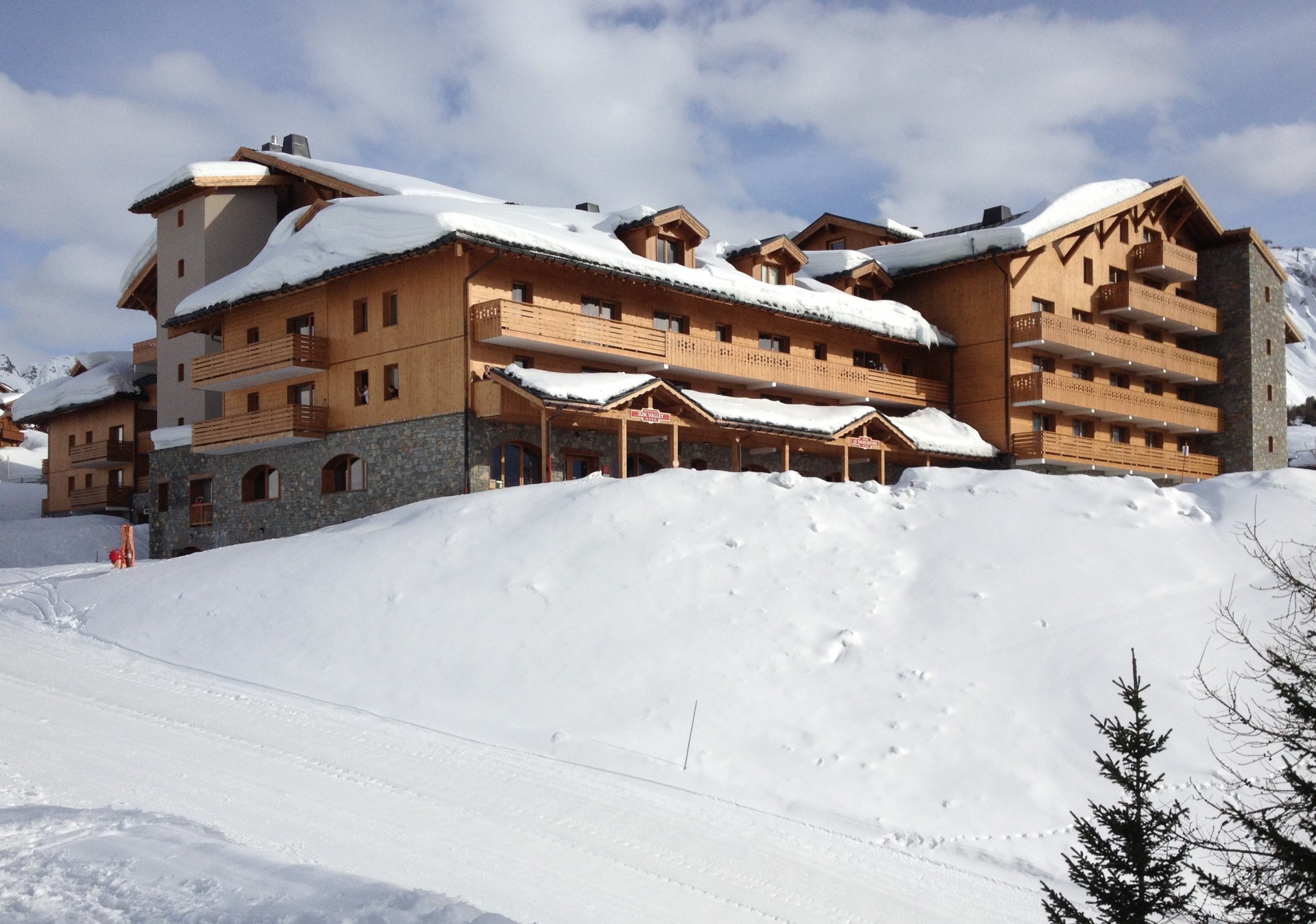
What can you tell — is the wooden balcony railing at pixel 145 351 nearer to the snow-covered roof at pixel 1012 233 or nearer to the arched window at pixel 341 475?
the arched window at pixel 341 475

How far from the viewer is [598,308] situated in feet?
103

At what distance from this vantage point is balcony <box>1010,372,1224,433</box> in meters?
37.9

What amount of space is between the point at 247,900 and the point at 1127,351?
4015 cm

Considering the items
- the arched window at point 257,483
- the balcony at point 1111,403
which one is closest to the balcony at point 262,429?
the arched window at point 257,483

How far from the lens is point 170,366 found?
3897cm

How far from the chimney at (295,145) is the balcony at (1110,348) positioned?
24267mm

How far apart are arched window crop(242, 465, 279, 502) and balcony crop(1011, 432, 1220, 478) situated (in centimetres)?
2293

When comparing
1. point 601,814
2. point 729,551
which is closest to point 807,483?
point 729,551

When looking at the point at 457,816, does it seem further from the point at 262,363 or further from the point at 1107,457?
the point at 1107,457

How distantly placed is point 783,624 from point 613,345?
14792mm

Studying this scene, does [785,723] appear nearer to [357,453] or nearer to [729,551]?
[729,551]

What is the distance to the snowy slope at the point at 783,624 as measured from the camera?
43.8 ft

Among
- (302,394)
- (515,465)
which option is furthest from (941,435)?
(302,394)

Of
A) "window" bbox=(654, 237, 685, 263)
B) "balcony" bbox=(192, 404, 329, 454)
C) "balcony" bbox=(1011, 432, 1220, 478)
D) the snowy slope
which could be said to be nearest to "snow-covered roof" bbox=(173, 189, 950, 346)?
"window" bbox=(654, 237, 685, 263)
